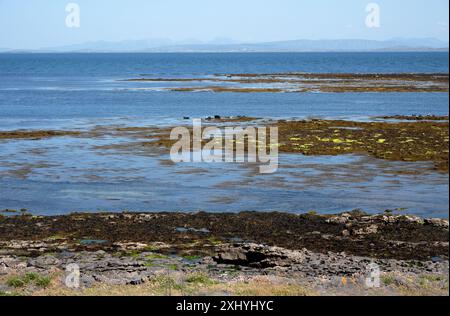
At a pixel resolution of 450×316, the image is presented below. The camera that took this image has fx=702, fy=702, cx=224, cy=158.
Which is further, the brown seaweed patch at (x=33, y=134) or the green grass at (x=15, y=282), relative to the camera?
the brown seaweed patch at (x=33, y=134)

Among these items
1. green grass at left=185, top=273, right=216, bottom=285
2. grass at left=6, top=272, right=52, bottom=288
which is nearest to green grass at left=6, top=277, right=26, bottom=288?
grass at left=6, top=272, right=52, bottom=288

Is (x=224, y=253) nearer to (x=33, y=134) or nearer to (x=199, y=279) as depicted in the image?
(x=199, y=279)

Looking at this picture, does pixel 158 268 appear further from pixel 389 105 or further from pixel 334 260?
pixel 389 105

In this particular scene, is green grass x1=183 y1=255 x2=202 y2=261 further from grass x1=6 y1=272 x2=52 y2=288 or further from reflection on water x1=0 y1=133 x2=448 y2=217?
reflection on water x1=0 y1=133 x2=448 y2=217

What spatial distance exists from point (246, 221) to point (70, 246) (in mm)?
5622

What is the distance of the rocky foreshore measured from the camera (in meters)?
15.1

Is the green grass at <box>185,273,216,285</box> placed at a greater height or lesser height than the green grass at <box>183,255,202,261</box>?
greater

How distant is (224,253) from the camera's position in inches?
716

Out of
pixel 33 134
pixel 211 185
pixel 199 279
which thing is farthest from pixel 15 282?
pixel 33 134

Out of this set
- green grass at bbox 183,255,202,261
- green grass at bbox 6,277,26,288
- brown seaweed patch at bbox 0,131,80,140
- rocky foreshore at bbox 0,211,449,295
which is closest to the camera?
rocky foreshore at bbox 0,211,449,295

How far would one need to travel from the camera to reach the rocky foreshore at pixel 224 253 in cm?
1515

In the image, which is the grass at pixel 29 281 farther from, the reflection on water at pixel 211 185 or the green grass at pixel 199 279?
the reflection on water at pixel 211 185

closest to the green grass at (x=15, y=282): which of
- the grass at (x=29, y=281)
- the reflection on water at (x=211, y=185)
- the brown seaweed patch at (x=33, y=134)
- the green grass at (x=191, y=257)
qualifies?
the grass at (x=29, y=281)

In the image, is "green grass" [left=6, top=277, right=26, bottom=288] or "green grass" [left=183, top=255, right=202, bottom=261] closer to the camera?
"green grass" [left=6, top=277, right=26, bottom=288]
